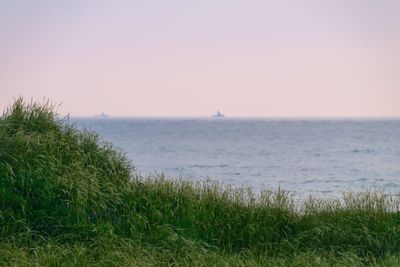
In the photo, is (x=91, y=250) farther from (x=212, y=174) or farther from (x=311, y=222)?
(x=212, y=174)

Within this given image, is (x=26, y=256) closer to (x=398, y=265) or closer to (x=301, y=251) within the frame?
(x=301, y=251)

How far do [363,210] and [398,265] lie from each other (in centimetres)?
299

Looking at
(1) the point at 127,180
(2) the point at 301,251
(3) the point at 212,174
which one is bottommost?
(3) the point at 212,174

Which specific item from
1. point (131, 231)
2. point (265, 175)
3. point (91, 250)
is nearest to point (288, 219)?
point (131, 231)

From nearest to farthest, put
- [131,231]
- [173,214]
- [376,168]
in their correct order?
1. [131,231]
2. [173,214]
3. [376,168]

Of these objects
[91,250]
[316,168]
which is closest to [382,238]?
[91,250]

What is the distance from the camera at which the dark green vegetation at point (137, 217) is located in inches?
362

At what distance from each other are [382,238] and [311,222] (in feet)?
4.50

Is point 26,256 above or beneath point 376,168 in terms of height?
above

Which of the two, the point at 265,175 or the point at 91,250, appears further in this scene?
the point at 265,175

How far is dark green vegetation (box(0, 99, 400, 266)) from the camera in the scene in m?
9.20

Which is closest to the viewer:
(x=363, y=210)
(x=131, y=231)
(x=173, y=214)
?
(x=131, y=231)

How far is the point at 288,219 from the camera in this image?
1136 cm

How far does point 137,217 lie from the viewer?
34.5 ft
